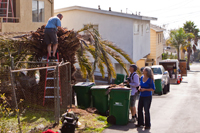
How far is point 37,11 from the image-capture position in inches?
748

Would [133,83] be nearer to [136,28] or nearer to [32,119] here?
[32,119]

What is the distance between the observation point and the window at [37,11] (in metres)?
18.8

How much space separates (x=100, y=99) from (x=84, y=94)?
846 millimetres

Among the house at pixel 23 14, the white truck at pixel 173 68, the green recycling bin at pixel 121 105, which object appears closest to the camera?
the green recycling bin at pixel 121 105

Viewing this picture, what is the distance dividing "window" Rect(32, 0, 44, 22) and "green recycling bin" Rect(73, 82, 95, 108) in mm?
10330

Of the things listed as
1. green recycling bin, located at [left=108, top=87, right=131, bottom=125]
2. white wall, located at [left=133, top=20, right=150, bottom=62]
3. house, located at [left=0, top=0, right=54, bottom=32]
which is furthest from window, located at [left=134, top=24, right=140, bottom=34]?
green recycling bin, located at [left=108, top=87, right=131, bottom=125]

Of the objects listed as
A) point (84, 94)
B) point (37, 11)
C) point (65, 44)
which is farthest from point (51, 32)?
point (37, 11)

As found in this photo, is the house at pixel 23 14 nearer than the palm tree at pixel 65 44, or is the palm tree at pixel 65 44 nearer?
the palm tree at pixel 65 44

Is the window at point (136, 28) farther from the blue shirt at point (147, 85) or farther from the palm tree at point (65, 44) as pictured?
the blue shirt at point (147, 85)

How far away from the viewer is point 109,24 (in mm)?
23000

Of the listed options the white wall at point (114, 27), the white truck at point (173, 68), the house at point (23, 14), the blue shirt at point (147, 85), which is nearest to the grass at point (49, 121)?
the blue shirt at point (147, 85)

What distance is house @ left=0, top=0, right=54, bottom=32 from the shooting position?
56.7 ft

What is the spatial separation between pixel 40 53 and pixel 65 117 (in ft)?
12.7

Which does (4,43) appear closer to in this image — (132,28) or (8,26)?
(8,26)
